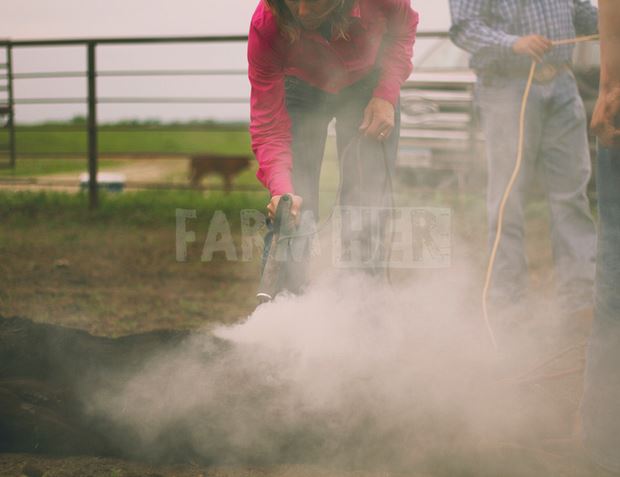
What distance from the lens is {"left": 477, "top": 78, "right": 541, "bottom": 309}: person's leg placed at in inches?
117

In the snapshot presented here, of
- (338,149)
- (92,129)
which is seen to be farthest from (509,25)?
(92,129)

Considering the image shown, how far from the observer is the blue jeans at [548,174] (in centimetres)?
295

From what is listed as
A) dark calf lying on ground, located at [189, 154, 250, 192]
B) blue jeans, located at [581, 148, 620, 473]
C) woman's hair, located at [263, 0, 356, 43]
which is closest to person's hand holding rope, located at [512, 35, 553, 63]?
woman's hair, located at [263, 0, 356, 43]

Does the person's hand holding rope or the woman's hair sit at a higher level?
the person's hand holding rope

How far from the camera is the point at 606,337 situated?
1.71 meters

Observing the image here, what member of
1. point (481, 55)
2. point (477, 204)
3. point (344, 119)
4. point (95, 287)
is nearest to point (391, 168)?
point (344, 119)

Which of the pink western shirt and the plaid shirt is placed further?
the plaid shirt

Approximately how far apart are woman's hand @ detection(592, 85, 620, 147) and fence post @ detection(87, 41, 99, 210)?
17.3ft

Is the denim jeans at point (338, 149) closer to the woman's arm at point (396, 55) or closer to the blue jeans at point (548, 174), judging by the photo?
Result: the woman's arm at point (396, 55)

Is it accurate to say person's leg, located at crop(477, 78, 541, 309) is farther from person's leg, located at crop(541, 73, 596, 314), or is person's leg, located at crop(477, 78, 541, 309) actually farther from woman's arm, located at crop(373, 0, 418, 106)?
woman's arm, located at crop(373, 0, 418, 106)

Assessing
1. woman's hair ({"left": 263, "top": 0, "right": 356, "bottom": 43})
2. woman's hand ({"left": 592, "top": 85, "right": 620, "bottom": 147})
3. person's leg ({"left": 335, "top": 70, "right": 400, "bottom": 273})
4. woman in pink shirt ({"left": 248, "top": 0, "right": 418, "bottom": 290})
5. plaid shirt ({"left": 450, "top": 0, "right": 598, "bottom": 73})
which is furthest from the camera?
plaid shirt ({"left": 450, "top": 0, "right": 598, "bottom": 73})

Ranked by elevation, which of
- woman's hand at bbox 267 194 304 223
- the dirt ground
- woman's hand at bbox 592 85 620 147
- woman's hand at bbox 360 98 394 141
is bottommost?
the dirt ground

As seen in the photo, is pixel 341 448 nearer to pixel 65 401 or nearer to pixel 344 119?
pixel 65 401

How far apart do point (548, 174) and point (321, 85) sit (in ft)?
4.24
